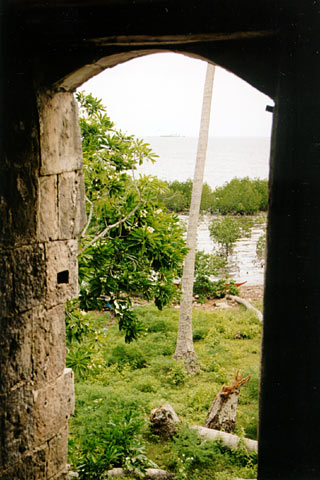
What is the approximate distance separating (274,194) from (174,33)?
2.91 feet

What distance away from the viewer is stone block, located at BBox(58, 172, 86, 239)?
272 centimetres

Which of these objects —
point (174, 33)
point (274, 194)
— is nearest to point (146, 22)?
point (174, 33)

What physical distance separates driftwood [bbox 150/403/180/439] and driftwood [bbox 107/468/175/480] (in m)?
0.89

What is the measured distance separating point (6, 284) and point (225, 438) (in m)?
4.36

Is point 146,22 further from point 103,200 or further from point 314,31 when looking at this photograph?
point 103,200

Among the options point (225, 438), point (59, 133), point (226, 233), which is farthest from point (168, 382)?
point (226, 233)

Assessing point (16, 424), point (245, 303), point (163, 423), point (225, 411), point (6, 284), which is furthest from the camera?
point (245, 303)

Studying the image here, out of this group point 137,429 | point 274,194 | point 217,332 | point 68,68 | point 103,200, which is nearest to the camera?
point 274,194

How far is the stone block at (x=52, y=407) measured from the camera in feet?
8.71

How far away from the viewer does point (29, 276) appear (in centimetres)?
253

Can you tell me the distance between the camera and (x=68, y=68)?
7.60 ft

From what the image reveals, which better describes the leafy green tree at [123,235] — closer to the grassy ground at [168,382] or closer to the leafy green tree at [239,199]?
the grassy ground at [168,382]

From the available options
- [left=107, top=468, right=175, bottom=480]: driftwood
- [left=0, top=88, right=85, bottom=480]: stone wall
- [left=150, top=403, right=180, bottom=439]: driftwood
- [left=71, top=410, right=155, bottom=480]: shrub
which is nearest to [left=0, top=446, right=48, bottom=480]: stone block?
[left=0, top=88, right=85, bottom=480]: stone wall

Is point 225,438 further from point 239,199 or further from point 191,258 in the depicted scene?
point 239,199
